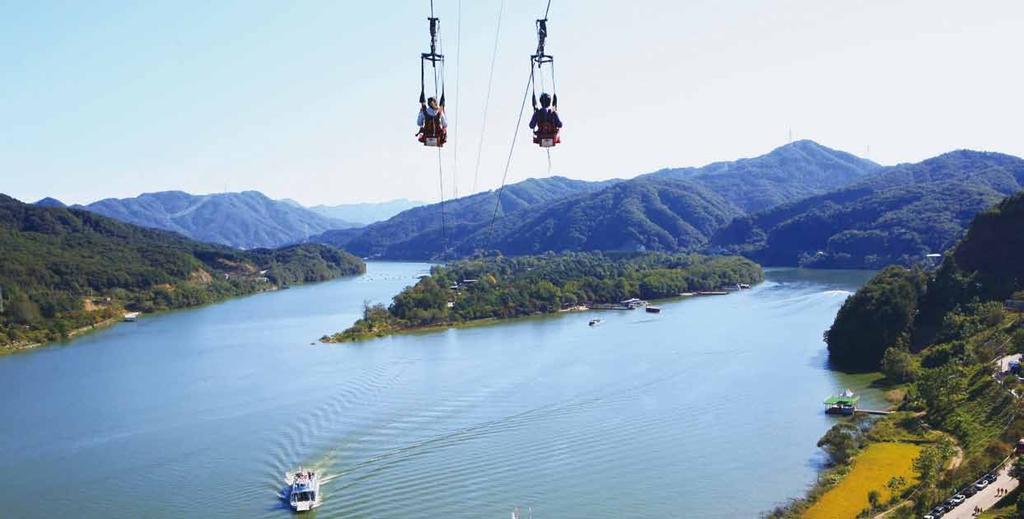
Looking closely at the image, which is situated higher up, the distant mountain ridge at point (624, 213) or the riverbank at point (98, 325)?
the distant mountain ridge at point (624, 213)

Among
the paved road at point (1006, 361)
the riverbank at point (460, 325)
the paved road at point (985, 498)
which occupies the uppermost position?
the riverbank at point (460, 325)

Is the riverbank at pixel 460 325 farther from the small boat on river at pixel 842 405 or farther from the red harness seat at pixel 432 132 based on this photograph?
the red harness seat at pixel 432 132

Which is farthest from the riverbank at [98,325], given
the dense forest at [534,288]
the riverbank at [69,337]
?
the dense forest at [534,288]

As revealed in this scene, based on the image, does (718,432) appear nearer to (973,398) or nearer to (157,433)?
(973,398)

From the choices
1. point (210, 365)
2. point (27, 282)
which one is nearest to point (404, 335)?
point (210, 365)

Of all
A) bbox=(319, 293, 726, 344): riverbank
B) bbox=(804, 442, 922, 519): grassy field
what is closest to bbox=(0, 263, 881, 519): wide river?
bbox=(804, 442, 922, 519): grassy field

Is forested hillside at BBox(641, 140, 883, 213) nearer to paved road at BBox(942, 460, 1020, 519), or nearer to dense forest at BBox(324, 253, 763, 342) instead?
dense forest at BBox(324, 253, 763, 342)
